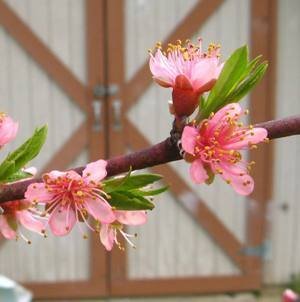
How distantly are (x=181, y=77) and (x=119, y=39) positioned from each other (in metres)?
3.51

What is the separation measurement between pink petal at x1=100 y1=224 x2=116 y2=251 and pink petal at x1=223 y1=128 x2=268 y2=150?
0.39 feet

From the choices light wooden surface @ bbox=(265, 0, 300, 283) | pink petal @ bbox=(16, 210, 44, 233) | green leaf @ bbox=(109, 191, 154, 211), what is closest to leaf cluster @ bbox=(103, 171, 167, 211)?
green leaf @ bbox=(109, 191, 154, 211)

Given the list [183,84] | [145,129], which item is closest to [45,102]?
[145,129]

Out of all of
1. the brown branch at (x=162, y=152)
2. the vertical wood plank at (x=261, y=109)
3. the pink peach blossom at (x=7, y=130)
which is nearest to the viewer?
the brown branch at (x=162, y=152)

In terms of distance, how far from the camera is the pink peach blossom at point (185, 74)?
0.59m

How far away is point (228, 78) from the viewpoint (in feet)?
1.91

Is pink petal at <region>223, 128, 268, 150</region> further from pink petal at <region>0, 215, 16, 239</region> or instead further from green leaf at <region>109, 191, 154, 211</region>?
pink petal at <region>0, 215, 16, 239</region>

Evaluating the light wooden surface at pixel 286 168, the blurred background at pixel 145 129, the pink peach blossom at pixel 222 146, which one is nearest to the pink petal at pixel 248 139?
the pink peach blossom at pixel 222 146

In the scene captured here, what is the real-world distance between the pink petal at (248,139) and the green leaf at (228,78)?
32mm

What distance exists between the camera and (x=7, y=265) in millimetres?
4332

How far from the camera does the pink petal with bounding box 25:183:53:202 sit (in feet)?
1.86

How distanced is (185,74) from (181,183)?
3777 millimetres

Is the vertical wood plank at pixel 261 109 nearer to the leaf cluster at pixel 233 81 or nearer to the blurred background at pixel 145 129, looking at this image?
the blurred background at pixel 145 129

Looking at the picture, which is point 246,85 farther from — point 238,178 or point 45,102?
point 45,102
